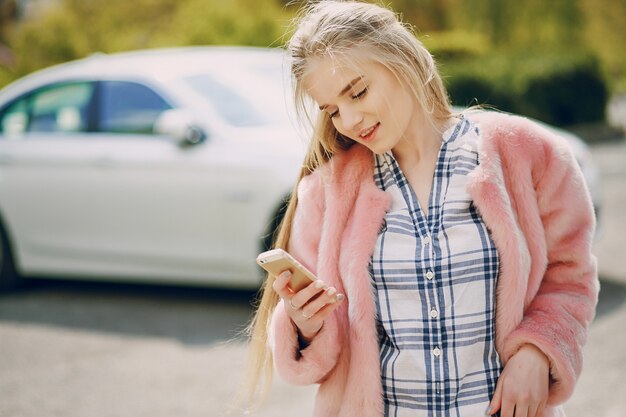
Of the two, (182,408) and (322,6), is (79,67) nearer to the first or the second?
(182,408)

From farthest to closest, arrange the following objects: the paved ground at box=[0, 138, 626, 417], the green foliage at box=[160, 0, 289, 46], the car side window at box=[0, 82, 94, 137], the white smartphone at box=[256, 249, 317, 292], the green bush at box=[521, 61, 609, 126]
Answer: the green bush at box=[521, 61, 609, 126] < the green foliage at box=[160, 0, 289, 46] < the car side window at box=[0, 82, 94, 137] < the paved ground at box=[0, 138, 626, 417] < the white smartphone at box=[256, 249, 317, 292]

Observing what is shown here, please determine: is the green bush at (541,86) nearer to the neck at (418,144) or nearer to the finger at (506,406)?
the neck at (418,144)

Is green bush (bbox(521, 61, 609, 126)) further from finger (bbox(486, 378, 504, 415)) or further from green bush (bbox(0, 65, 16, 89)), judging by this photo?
finger (bbox(486, 378, 504, 415))

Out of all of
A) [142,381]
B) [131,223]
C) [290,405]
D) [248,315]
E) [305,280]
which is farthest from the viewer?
[131,223]

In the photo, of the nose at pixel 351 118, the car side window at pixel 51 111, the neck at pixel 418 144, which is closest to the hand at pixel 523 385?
the neck at pixel 418 144

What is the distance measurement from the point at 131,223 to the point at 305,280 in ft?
14.5

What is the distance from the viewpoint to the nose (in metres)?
1.99

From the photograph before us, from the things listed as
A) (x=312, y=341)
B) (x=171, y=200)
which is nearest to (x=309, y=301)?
(x=312, y=341)

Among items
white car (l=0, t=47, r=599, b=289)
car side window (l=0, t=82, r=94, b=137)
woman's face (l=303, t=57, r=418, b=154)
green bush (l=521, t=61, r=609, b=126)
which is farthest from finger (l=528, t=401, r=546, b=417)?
green bush (l=521, t=61, r=609, b=126)

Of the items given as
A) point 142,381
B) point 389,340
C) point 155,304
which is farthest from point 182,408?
point 389,340

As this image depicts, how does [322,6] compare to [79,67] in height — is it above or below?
above

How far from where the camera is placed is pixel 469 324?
1.94 metres

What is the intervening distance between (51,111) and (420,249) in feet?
17.8

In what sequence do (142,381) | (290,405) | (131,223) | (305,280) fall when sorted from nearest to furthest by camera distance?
(305,280), (290,405), (142,381), (131,223)
